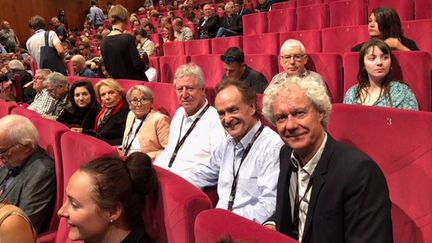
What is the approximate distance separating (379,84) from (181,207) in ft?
2.65

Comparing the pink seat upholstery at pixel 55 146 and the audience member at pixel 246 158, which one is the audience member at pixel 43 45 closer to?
the pink seat upholstery at pixel 55 146

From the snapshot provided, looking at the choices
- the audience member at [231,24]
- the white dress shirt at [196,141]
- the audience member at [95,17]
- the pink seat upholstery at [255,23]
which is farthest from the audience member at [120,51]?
the audience member at [95,17]

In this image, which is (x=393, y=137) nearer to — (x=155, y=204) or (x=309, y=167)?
(x=309, y=167)

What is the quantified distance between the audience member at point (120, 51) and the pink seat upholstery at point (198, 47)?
74 centimetres

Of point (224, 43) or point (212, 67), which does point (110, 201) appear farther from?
point (224, 43)

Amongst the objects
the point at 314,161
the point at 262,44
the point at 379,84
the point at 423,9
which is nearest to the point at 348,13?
the point at 423,9

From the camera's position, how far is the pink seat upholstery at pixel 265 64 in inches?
75.7

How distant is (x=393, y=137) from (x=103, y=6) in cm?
656

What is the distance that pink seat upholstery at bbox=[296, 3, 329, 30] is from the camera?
269 cm

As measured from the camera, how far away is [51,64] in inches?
100.0

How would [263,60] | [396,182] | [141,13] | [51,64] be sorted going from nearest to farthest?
[396,182] → [263,60] → [51,64] → [141,13]

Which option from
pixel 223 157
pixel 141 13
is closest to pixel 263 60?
pixel 223 157

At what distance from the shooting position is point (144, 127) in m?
1.54

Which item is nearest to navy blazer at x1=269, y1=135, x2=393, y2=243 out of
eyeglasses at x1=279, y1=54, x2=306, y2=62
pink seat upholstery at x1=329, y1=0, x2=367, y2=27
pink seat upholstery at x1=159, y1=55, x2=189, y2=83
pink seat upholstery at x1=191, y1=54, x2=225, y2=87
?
eyeglasses at x1=279, y1=54, x2=306, y2=62
